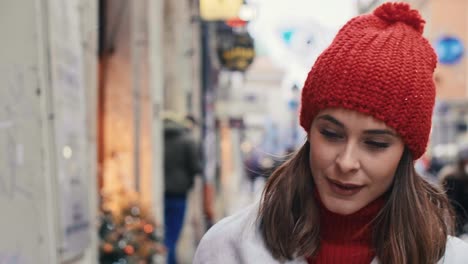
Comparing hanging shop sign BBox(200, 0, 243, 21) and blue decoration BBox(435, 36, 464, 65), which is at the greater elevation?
hanging shop sign BBox(200, 0, 243, 21)

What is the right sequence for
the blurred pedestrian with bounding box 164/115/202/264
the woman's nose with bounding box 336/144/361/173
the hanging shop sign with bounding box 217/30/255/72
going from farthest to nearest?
the hanging shop sign with bounding box 217/30/255/72, the blurred pedestrian with bounding box 164/115/202/264, the woman's nose with bounding box 336/144/361/173

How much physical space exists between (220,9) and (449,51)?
55.5 feet

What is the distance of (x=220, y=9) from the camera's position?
14.3m

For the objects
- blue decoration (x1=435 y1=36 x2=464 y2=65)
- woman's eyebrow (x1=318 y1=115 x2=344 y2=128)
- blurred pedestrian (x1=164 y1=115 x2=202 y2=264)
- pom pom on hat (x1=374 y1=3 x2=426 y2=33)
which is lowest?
blue decoration (x1=435 y1=36 x2=464 y2=65)

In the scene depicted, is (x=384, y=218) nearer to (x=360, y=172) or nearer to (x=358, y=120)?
(x=360, y=172)

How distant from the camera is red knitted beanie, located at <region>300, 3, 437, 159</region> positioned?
2.56m

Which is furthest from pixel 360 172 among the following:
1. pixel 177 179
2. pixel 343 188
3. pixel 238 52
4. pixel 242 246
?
pixel 238 52

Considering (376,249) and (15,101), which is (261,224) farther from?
(15,101)

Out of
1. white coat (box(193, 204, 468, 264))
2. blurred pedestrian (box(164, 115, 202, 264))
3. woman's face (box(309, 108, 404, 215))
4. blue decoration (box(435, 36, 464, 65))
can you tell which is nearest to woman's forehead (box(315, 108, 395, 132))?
woman's face (box(309, 108, 404, 215))

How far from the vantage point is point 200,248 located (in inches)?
110

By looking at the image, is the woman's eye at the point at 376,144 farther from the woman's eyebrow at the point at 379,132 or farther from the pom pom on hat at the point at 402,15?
the pom pom on hat at the point at 402,15

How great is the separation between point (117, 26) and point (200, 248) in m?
6.86

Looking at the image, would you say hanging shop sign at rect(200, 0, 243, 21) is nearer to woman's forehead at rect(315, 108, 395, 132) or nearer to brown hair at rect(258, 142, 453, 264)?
brown hair at rect(258, 142, 453, 264)

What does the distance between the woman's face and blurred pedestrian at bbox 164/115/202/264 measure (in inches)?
311
